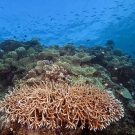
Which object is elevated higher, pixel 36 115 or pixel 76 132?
pixel 36 115

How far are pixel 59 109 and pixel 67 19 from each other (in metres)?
40.2

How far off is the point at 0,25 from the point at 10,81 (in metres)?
33.7

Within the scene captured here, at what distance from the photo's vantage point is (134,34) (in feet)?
159

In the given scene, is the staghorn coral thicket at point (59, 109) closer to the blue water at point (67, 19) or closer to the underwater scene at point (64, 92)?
the underwater scene at point (64, 92)

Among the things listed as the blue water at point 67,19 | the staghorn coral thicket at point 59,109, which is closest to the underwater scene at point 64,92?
the staghorn coral thicket at point 59,109

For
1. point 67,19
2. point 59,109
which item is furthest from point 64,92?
point 67,19

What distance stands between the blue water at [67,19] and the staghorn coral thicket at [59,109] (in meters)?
30.5

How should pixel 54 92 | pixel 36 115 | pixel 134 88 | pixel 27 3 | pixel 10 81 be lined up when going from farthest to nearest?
1. pixel 27 3
2. pixel 134 88
3. pixel 10 81
4. pixel 54 92
5. pixel 36 115

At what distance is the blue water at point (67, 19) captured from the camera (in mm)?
35250

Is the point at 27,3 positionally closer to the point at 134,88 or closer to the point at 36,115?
the point at 134,88

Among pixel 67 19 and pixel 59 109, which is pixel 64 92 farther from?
pixel 67 19

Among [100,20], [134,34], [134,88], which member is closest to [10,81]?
[134,88]

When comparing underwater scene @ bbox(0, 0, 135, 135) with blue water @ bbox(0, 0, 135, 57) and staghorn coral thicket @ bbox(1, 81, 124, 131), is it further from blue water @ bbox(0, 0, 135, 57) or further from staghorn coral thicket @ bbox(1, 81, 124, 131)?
blue water @ bbox(0, 0, 135, 57)

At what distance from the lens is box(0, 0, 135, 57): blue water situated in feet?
116
